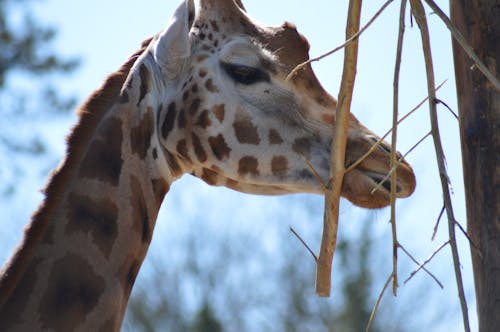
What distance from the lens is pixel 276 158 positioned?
13.4 ft

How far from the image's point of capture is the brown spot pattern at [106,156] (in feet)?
12.8

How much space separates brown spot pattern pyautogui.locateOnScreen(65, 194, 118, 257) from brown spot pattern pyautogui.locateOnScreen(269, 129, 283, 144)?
707 millimetres

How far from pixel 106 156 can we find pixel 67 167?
16 cm

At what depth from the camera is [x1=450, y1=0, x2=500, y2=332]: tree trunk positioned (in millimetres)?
3553

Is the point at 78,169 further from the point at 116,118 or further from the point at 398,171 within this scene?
the point at 398,171

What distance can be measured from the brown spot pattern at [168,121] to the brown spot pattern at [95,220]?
41 cm

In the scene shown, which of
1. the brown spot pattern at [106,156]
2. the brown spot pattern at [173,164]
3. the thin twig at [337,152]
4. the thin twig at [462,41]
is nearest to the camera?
the thin twig at [462,41]

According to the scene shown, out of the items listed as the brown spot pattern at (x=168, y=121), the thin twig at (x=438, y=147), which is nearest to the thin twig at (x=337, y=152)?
the thin twig at (x=438, y=147)

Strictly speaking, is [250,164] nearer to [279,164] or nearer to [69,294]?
[279,164]

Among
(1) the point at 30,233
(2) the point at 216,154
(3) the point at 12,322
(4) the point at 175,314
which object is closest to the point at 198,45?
(2) the point at 216,154

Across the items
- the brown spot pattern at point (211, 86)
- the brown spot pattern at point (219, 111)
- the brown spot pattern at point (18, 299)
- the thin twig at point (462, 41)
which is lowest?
the brown spot pattern at point (18, 299)

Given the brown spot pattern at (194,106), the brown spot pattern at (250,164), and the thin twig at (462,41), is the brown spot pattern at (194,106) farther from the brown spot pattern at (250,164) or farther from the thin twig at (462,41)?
the thin twig at (462,41)

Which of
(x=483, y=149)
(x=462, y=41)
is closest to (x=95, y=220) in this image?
(x=483, y=149)

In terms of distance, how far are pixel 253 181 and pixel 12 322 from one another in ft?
3.75
